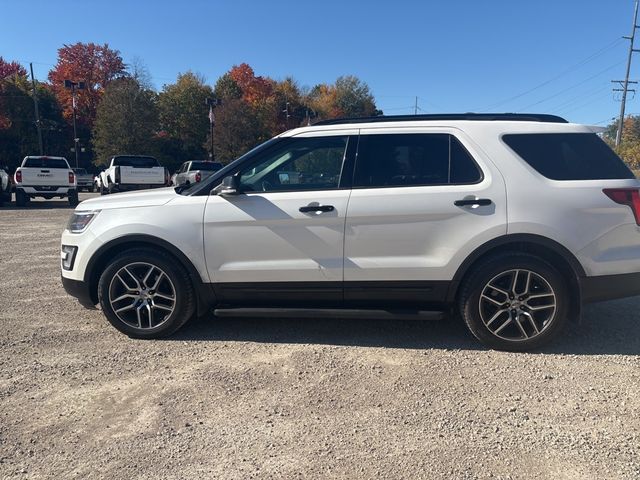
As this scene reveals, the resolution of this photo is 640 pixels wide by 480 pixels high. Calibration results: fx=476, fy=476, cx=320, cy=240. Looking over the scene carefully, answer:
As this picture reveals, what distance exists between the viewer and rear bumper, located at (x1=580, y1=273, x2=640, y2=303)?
12.4 ft

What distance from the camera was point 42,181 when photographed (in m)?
16.8

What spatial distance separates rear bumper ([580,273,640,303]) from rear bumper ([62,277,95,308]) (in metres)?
4.17

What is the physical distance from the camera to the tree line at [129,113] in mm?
39750

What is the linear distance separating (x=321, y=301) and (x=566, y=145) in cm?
239

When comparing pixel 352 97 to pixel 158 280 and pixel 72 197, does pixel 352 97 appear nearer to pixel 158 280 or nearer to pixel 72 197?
pixel 72 197

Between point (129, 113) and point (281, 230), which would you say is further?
point (129, 113)

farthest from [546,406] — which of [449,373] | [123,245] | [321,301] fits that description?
[123,245]

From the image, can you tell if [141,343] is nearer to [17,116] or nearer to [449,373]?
[449,373]

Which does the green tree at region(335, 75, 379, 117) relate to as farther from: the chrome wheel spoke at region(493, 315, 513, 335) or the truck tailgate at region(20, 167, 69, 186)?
the chrome wheel spoke at region(493, 315, 513, 335)

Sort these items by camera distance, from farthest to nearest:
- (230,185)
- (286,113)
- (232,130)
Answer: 1. (286,113)
2. (232,130)
3. (230,185)

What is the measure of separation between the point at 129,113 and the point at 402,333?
4023cm

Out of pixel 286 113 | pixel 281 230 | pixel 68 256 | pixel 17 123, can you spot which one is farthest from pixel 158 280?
pixel 286 113

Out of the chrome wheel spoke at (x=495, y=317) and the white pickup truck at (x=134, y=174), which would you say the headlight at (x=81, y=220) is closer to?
the chrome wheel spoke at (x=495, y=317)

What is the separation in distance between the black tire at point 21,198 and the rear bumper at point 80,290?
15.1 metres
